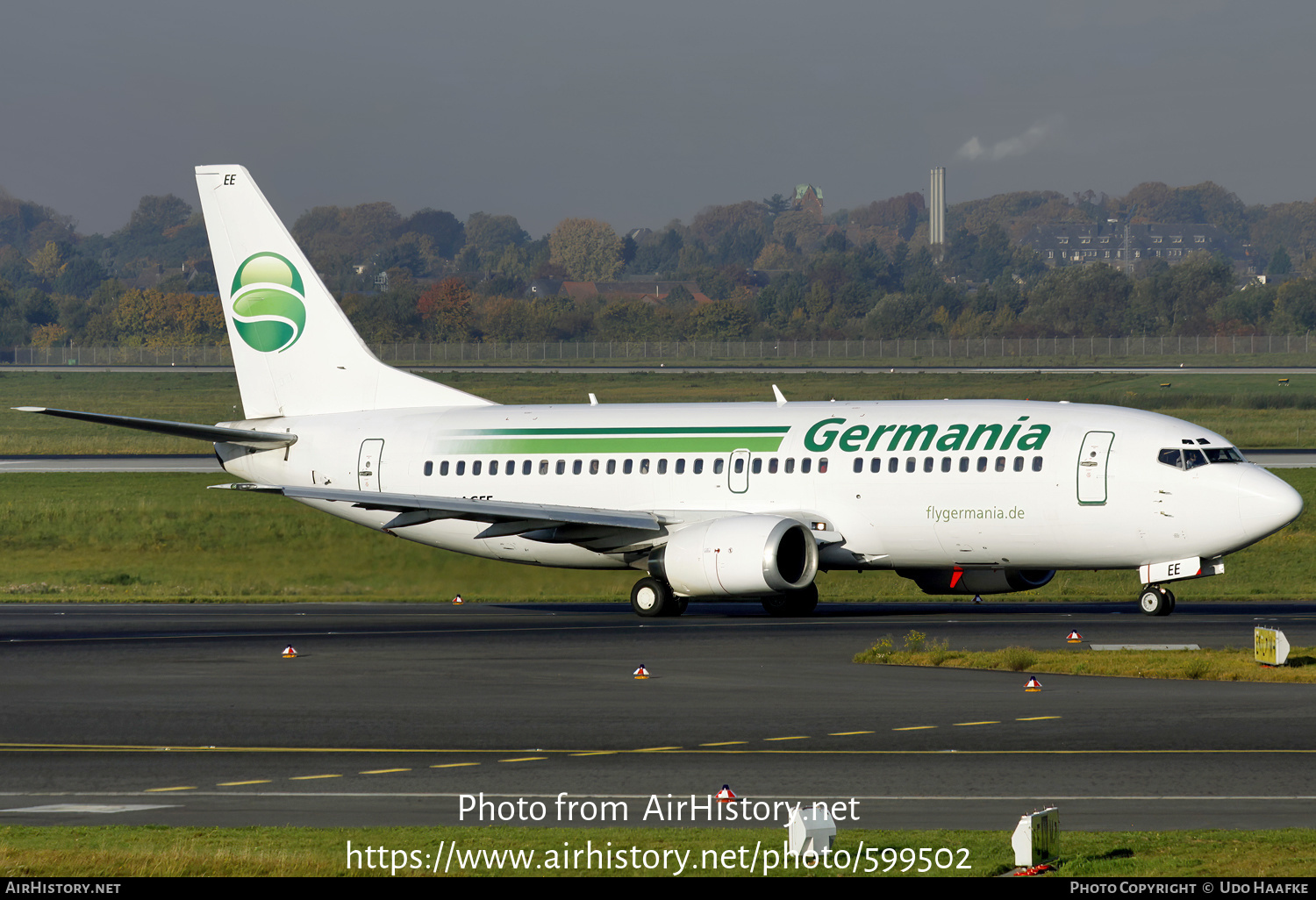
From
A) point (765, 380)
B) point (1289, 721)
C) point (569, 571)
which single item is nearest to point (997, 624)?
point (569, 571)

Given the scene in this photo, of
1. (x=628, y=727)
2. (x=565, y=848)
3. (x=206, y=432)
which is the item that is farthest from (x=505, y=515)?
(x=565, y=848)

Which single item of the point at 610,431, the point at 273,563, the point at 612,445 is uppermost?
the point at 610,431

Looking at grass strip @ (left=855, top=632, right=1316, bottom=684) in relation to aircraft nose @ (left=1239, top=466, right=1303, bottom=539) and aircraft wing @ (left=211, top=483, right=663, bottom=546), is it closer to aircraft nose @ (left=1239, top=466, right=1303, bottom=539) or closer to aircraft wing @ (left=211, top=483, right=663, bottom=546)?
aircraft nose @ (left=1239, top=466, right=1303, bottom=539)

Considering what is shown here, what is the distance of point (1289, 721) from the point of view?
74.4ft

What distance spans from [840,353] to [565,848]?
156 meters

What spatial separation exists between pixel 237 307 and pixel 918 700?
27.7 m

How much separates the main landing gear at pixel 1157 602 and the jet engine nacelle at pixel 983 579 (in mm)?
2714

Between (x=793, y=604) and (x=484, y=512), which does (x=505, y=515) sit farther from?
(x=793, y=604)

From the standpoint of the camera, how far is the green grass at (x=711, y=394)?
94.9 meters

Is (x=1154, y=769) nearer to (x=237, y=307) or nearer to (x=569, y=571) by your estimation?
(x=569, y=571)

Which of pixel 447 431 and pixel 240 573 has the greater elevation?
pixel 447 431

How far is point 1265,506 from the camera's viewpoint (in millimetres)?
36094

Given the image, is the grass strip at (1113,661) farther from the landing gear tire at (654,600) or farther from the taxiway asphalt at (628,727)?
the landing gear tire at (654,600)

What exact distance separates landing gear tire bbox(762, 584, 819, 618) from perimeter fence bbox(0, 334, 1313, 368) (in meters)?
111
